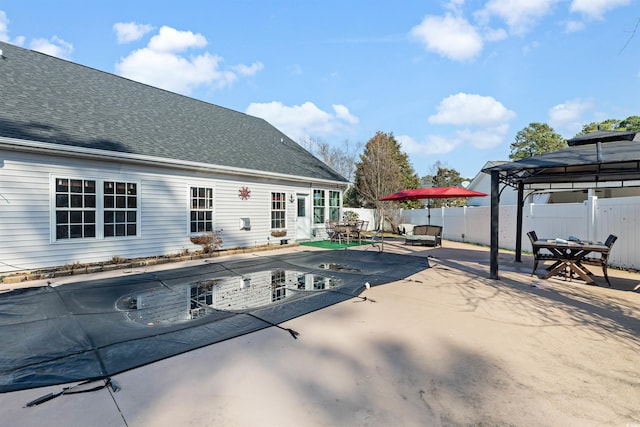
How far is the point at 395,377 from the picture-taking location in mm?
2779

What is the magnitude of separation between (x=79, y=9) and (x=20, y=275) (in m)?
9.05

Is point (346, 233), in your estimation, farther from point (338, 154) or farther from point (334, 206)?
point (338, 154)

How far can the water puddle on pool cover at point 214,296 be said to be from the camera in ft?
14.3

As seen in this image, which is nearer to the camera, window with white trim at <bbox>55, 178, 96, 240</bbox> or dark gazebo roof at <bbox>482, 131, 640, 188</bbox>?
dark gazebo roof at <bbox>482, 131, 640, 188</bbox>

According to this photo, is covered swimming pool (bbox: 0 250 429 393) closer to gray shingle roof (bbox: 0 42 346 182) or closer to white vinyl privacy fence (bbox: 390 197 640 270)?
gray shingle roof (bbox: 0 42 346 182)

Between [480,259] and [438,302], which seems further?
[480,259]

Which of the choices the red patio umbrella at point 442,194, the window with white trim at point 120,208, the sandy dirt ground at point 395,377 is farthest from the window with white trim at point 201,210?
the red patio umbrella at point 442,194

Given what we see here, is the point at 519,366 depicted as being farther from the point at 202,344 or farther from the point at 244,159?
the point at 244,159

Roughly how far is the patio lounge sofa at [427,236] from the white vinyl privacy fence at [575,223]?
2228 mm

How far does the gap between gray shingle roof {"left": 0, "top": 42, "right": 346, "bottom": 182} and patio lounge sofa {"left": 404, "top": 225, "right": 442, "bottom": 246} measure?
4653 millimetres

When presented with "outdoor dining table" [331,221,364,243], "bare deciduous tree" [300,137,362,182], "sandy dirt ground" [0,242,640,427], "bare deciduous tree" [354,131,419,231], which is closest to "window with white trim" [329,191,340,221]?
"outdoor dining table" [331,221,364,243]

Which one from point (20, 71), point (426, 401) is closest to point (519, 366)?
point (426, 401)

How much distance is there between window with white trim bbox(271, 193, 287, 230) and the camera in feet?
40.4

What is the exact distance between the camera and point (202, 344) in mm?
3324
